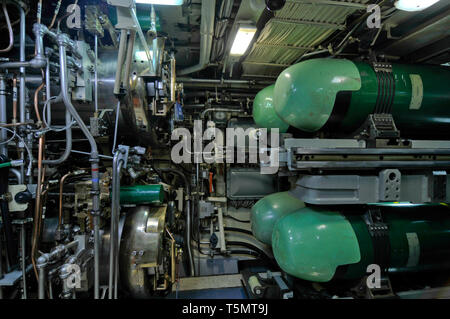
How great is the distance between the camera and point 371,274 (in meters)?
1.48

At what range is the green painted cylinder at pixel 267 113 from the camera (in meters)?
2.22

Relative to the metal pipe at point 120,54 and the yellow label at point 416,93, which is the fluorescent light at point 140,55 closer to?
the metal pipe at point 120,54

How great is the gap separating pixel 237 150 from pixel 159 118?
125 cm

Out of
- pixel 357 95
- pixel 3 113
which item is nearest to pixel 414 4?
pixel 357 95

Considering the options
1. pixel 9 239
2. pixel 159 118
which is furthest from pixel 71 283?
pixel 159 118

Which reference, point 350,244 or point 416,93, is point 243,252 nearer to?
point 350,244

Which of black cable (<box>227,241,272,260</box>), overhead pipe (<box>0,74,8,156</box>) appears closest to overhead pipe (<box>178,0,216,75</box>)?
overhead pipe (<box>0,74,8,156</box>)

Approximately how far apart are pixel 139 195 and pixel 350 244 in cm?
187

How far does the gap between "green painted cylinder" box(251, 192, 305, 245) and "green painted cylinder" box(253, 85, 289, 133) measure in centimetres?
83

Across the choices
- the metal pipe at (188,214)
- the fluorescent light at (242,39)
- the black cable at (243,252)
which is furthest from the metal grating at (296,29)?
the black cable at (243,252)

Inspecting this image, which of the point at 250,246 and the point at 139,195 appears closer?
the point at 139,195

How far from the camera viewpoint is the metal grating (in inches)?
65.9

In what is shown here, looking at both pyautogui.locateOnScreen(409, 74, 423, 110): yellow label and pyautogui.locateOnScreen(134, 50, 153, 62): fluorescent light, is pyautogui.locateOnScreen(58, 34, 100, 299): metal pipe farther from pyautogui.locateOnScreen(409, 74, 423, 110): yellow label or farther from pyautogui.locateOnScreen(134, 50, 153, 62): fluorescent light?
pyautogui.locateOnScreen(409, 74, 423, 110): yellow label

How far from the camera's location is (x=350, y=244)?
1.40 metres
